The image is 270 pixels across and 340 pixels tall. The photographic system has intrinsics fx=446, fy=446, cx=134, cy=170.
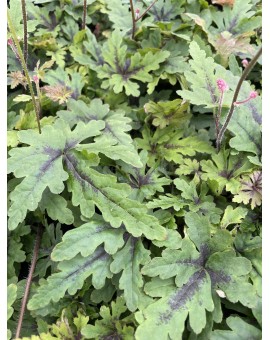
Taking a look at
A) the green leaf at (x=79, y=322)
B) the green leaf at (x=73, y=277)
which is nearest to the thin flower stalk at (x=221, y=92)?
the green leaf at (x=73, y=277)

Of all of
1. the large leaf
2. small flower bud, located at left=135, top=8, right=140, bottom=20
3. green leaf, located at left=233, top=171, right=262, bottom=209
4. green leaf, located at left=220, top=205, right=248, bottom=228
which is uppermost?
small flower bud, located at left=135, top=8, right=140, bottom=20

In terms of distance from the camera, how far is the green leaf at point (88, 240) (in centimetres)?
168

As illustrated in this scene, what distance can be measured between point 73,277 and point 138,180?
0.53m

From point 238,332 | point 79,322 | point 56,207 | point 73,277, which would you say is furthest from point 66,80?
point 238,332

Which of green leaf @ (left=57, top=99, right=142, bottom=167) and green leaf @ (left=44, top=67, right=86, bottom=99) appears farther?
green leaf @ (left=44, top=67, right=86, bottom=99)

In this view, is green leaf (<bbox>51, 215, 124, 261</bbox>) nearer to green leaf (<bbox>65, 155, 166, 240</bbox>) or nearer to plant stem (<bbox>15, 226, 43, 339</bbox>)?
green leaf (<bbox>65, 155, 166, 240</bbox>)

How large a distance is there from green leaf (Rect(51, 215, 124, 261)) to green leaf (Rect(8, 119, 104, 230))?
0.57ft

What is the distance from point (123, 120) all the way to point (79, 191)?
0.48 metres

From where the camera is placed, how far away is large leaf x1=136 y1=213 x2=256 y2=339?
5.19 ft

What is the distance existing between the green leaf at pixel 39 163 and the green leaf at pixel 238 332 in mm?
806

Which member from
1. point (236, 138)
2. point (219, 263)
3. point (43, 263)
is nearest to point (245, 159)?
point (236, 138)

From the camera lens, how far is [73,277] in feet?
5.57

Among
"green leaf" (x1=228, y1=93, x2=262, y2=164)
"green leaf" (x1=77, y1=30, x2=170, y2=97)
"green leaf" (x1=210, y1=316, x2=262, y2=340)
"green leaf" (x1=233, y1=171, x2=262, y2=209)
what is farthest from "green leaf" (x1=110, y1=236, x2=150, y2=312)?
"green leaf" (x1=77, y1=30, x2=170, y2=97)

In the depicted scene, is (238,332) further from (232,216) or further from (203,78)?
(203,78)
